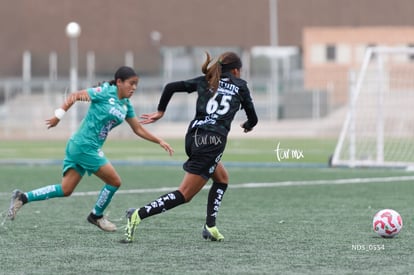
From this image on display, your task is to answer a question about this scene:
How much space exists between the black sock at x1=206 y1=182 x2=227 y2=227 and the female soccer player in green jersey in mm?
634

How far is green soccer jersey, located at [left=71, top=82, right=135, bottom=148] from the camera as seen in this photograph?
10.5 meters

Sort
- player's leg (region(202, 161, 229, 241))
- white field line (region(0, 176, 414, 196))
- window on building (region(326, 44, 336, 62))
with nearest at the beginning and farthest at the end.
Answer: player's leg (region(202, 161, 229, 241)), white field line (region(0, 176, 414, 196)), window on building (region(326, 44, 336, 62))

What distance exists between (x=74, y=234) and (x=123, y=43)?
53.8 m

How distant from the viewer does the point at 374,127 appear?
26.3 m

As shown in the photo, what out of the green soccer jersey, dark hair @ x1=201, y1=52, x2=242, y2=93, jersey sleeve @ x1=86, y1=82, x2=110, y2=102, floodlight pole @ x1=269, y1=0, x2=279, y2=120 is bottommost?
floodlight pole @ x1=269, y1=0, x2=279, y2=120

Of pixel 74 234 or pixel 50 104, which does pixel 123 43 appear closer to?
pixel 50 104

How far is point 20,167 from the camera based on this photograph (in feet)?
74.0

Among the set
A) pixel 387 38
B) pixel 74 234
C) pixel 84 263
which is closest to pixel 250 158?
pixel 74 234

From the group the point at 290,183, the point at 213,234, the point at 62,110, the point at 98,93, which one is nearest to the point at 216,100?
the point at 213,234

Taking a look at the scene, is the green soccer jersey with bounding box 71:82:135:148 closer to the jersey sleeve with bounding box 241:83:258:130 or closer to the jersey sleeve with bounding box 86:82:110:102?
the jersey sleeve with bounding box 86:82:110:102

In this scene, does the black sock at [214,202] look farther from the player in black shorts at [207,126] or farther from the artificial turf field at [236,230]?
the artificial turf field at [236,230]

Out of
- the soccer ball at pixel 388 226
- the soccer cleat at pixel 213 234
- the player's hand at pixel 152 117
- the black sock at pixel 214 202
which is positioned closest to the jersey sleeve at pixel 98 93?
the player's hand at pixel 152 117

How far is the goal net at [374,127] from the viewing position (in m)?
21.8

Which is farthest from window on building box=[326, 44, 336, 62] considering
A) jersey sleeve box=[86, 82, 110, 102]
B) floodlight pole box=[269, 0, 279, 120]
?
jersey sleeve box=[86, 82, 110, 102]
